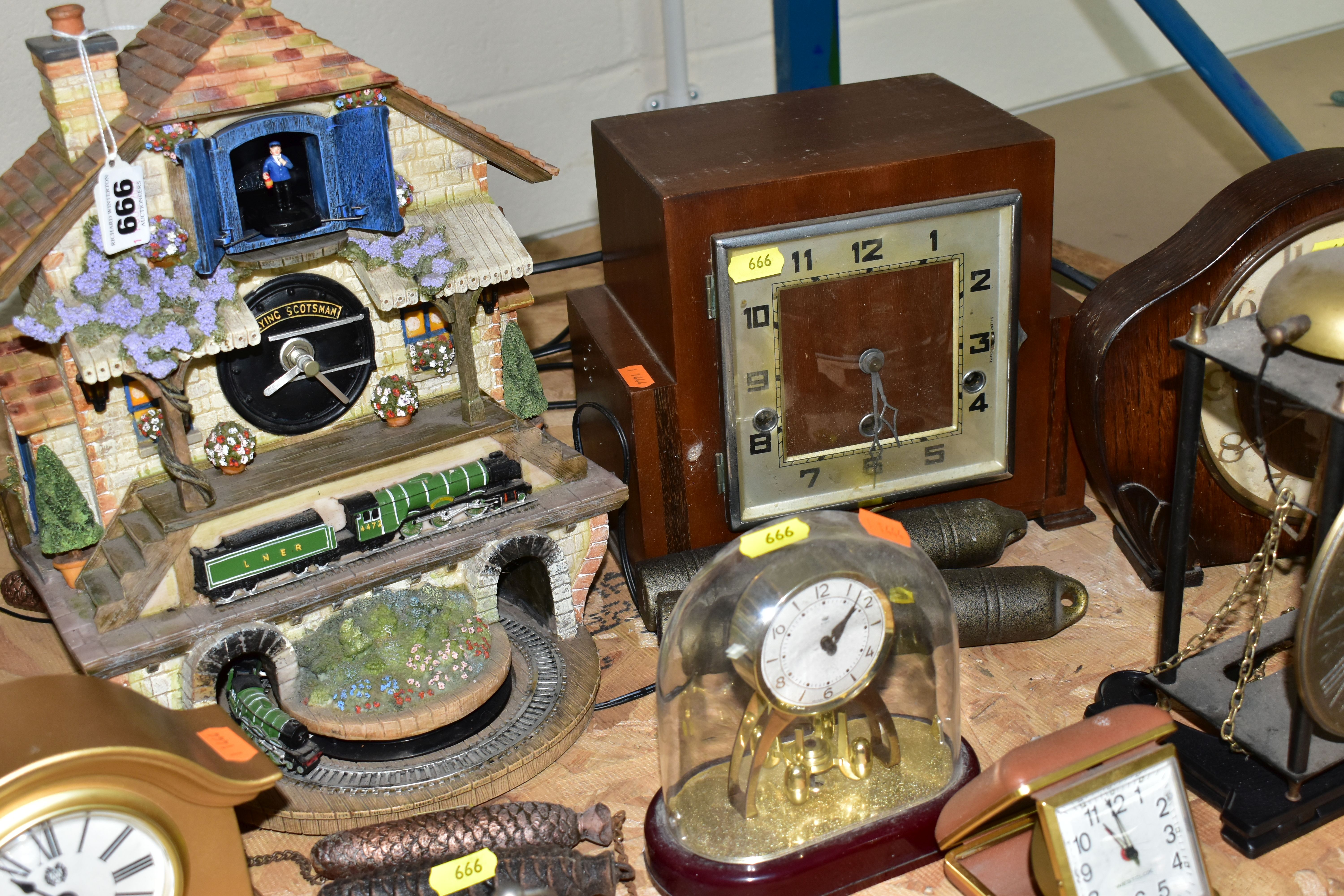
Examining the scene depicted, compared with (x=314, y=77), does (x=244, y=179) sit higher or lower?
Result: lower

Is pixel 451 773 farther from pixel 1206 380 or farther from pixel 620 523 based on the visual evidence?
pixel 1206 380

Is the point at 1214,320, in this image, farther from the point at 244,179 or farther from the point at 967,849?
the point at 244,179

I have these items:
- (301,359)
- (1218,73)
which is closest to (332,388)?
(301,359)

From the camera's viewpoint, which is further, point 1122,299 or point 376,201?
point 1122,299

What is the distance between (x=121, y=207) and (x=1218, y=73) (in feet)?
9.37

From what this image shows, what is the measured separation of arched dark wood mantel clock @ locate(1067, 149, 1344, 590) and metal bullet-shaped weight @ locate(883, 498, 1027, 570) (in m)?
0.26

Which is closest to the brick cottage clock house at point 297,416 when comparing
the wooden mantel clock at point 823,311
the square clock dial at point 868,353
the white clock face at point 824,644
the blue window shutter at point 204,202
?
the blue window shutter at point 204,202

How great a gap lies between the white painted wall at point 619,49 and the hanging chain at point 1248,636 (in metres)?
2.74

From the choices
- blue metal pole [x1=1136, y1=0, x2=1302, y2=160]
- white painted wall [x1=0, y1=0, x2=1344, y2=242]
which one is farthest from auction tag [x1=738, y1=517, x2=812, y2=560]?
white painted wall [x1=0, y1=0, x2=1344, y2=242]

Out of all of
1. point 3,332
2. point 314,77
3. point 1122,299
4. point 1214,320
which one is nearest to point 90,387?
point 3,332

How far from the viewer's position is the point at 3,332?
2746 millimetres

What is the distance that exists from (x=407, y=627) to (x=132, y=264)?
918 mm

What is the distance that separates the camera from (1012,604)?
3055mm

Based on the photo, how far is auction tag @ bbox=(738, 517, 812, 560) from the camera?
226cm
